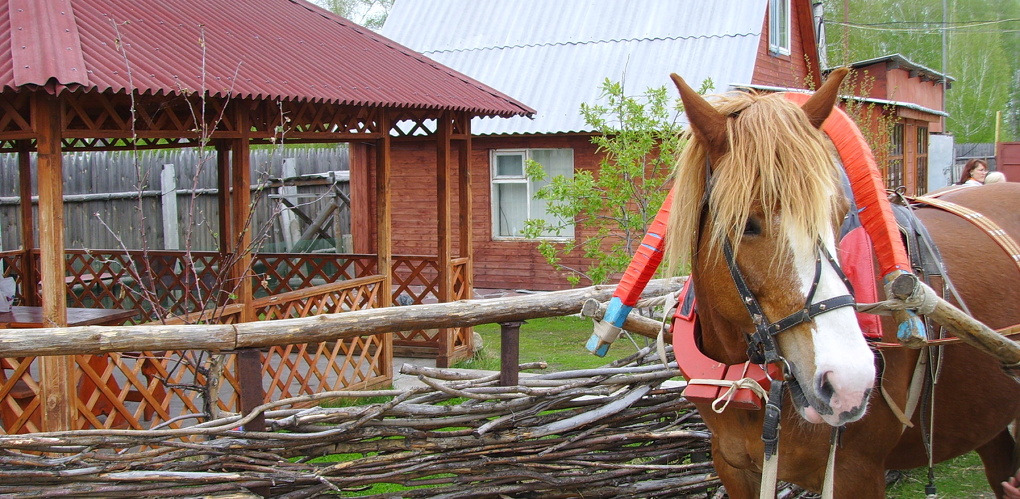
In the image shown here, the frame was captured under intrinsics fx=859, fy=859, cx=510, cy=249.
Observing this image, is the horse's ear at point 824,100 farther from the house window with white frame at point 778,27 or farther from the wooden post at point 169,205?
the wooden post at point 169,205

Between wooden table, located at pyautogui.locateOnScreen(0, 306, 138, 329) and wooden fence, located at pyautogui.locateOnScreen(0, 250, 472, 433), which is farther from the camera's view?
wooden table, located at pyautogui.locateOnScreen(0, 306, 138, 329)

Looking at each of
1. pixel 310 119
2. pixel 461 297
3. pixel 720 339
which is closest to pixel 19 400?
pixel 310 119

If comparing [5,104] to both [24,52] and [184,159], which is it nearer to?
[24,52]

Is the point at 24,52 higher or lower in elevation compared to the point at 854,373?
higher

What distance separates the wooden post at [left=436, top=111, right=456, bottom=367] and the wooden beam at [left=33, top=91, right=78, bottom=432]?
15.1 feet

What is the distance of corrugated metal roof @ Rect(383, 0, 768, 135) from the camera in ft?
47.4

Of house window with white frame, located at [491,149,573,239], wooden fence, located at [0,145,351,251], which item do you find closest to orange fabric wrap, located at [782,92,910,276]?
house window with white frame, located at [491,149,573,239]

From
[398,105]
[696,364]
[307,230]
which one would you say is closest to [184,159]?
A: [307,230]

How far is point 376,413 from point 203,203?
14814mm

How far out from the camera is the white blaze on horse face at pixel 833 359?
200cm

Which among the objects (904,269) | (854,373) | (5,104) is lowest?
(854,373)

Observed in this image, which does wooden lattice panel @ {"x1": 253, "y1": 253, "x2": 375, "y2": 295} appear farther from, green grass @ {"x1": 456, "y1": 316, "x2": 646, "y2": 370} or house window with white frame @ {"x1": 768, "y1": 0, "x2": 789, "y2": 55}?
house window with white frame @ {"x1": 768, "y1": 0, "x2": 789, "y2": 55}

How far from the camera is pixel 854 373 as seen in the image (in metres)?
2.00

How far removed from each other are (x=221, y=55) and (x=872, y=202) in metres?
5.89
